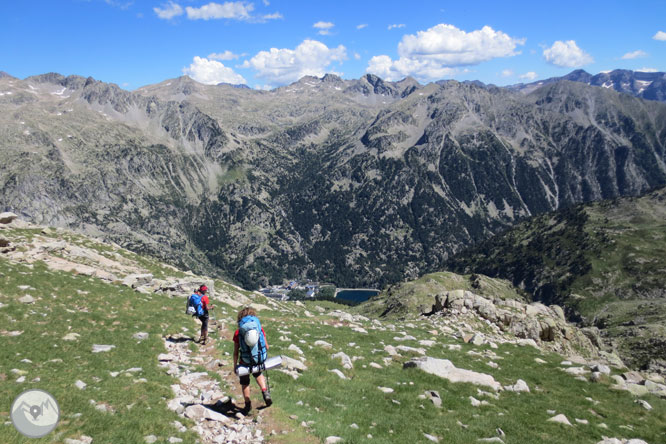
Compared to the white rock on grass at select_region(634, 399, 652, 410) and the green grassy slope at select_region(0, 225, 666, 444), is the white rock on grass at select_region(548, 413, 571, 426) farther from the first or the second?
the white rock on grass at select_region(634, 399, 652, 410)

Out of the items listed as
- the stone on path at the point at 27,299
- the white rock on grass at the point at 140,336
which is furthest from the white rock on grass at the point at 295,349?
the stone on path at the point at 27,299

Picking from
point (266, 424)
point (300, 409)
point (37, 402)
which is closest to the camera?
point (37, 402)

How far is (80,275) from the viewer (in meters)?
37.6

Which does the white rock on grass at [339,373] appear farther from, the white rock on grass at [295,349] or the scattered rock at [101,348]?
the scattered rock at [101,348]

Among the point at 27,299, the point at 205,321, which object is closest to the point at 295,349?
the point at 205,321

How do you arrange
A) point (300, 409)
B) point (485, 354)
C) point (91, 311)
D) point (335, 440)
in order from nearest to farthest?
point (335, 440) < point (300, 409) < point (91, 311) < point (485, 354)

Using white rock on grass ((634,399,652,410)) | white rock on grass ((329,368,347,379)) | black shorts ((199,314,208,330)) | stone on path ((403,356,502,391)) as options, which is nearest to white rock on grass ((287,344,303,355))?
white rock on grass ((329,368,347,379))

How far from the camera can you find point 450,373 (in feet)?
75.6

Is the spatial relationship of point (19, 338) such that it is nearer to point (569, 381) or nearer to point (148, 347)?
point (148, 347)

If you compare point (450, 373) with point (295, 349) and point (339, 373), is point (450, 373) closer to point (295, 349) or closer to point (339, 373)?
point (339, 373)

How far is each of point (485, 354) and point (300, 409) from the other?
20.6m

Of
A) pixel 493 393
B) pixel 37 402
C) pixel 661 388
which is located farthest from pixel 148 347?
pixel 661 388

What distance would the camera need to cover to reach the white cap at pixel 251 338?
49.6ft

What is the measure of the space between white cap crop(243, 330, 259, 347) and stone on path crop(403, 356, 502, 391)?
12.6 m
